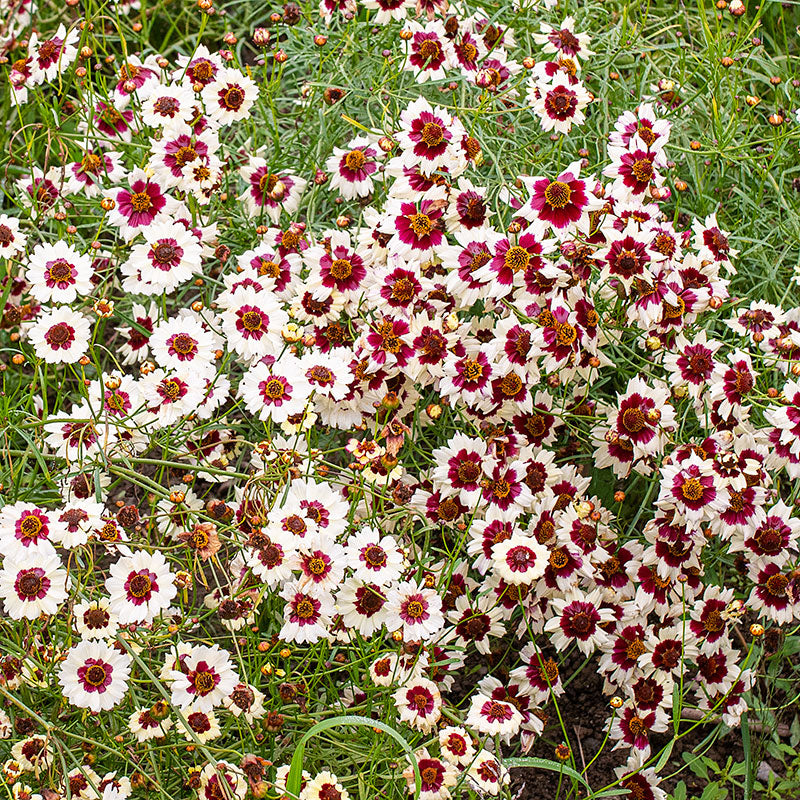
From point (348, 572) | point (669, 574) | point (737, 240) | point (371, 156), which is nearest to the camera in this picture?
point (348, 572)

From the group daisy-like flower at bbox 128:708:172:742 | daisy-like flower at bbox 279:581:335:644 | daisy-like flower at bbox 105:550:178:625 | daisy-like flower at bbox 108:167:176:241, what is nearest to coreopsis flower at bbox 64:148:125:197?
daisy-like flower at bbox 108:167:176:241

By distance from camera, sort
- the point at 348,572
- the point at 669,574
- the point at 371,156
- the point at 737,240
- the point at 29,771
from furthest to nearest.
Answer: the point at 737,240
the point at 371,156
the point at 669,574
the point at 348,572
the point at 29,771

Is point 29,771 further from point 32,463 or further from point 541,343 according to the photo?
point 541,343

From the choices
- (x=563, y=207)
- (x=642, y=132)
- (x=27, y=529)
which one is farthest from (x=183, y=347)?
(x=642, y=132)

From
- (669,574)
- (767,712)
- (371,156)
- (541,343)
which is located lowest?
(767,712)

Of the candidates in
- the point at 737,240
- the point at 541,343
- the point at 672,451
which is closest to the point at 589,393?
the point at 672,451
